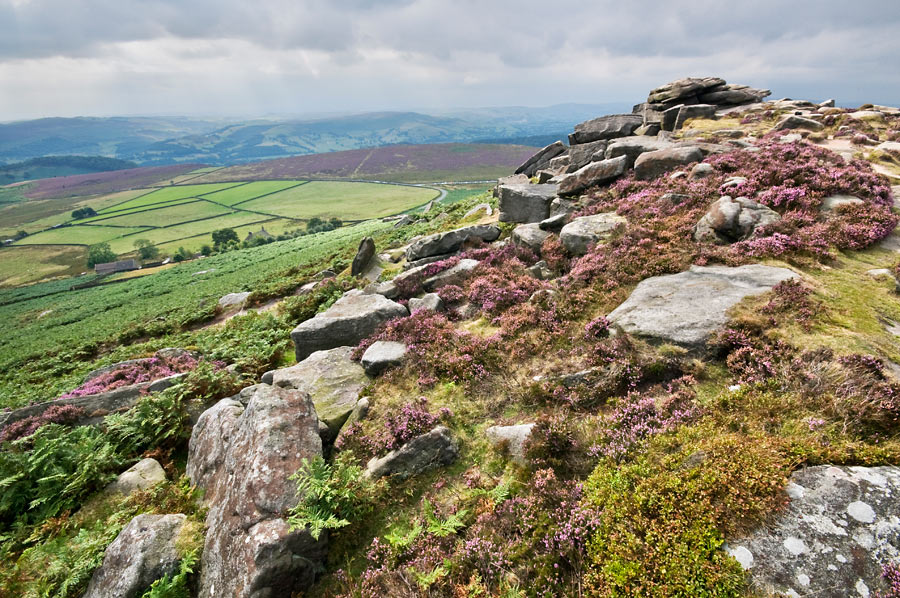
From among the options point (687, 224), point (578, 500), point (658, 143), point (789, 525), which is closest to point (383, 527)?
point (578, 500)

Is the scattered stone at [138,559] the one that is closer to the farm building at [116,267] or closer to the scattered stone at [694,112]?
the scattered stone at [694,112]

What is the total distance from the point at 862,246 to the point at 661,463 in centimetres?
1233

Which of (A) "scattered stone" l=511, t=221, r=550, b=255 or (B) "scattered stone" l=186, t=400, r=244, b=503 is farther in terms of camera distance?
(A) "scattered stone" l=511, t=221, r=550, b=255

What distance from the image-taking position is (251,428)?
917cm

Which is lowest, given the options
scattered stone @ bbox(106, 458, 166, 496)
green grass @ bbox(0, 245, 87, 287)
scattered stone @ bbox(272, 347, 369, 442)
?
green grass @ bbox(0, 245, 87, 287)

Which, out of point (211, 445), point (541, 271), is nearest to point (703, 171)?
point (541, 271)

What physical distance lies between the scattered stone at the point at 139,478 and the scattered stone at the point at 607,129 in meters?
34.8

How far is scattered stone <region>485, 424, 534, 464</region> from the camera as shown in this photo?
330 inches

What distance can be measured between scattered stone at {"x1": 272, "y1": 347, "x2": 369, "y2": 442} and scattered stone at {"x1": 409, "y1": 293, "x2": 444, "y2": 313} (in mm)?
3171

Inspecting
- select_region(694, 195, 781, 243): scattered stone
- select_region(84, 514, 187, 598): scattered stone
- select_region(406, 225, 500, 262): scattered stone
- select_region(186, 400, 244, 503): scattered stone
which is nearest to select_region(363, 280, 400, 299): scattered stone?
select_region(406, 225, 500, 262): scattered stone

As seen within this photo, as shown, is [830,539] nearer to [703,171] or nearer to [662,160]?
[703,171]

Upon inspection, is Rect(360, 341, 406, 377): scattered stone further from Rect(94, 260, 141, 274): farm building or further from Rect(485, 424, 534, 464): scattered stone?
Rect(94, 260, 141, 274): farm building

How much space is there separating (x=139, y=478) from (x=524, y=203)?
20.6 m

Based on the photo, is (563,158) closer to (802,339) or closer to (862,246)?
(862,246)
